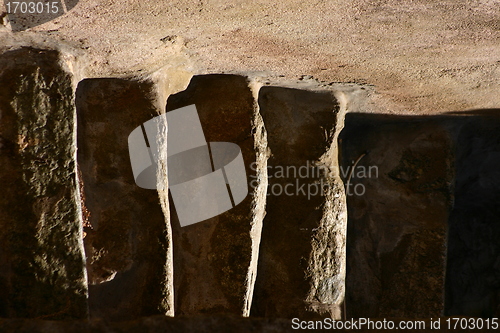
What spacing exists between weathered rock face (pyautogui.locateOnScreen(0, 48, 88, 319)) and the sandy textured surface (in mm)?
145

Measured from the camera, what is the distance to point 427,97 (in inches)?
78.9

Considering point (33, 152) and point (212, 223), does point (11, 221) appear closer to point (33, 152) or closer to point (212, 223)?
point (33, 152)

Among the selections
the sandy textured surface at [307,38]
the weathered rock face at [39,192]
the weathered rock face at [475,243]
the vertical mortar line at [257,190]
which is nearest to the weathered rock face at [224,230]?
the vertical mortar line at [257,190]

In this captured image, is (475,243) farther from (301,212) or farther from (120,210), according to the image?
(120,210)

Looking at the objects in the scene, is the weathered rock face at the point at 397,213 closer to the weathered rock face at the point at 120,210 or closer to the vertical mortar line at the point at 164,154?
the vertical mortar line at the point at 164,154

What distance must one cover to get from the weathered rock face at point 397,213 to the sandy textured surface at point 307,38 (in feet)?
1.30

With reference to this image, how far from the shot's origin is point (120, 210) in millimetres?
1609

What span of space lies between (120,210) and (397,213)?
1.34 metres

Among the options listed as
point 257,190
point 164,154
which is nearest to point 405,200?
point 257,190

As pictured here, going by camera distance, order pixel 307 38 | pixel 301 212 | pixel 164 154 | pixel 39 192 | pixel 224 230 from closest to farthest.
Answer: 1. pixel 39 192
2. pixel 307 38
3. pixel 164 154
4. pixel 224 230
5. pixel 301 212

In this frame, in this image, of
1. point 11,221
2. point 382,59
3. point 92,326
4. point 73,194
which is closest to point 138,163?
point 73,194

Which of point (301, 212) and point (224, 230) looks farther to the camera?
point (301, 212)

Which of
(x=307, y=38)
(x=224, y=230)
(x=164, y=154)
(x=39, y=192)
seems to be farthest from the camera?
(x=224, y=230)

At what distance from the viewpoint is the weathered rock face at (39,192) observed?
1314 millimetres
